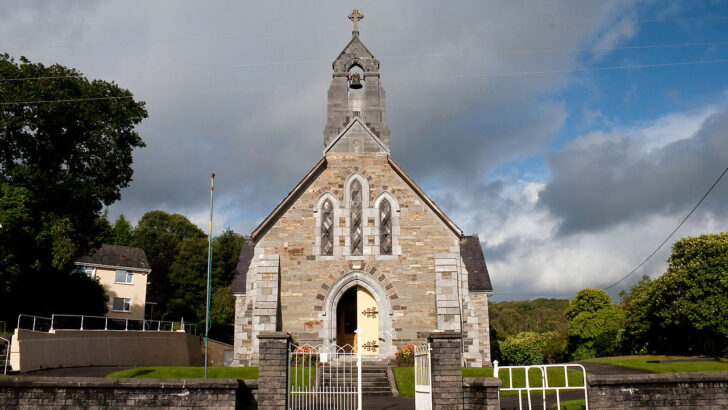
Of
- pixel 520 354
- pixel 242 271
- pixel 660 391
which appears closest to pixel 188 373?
pixel 242 271

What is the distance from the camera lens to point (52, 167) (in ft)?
98.1

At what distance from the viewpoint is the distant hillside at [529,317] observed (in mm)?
64875

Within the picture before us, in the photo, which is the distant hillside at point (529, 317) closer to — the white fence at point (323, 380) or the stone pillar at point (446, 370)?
the white fence at point (323, 380)

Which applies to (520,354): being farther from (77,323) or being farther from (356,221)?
(77,323)

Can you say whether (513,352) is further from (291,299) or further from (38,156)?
(38,156)

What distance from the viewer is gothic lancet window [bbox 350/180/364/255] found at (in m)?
22.8

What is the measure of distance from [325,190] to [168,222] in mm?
51576

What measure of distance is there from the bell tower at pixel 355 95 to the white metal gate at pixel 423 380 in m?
13.6

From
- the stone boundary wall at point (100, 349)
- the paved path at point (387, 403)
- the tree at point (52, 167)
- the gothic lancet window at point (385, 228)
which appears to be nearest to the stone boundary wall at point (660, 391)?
Answer: the paved path at point (387, 403)

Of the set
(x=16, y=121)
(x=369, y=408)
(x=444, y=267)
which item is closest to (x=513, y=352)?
(x=444, y=267)

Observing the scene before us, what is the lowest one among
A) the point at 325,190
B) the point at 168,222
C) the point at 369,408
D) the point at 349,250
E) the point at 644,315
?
the point at 369,408

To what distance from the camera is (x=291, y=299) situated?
72.7 feet

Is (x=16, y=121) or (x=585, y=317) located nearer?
(x=16, y=121)

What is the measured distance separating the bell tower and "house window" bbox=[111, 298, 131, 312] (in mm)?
31115
